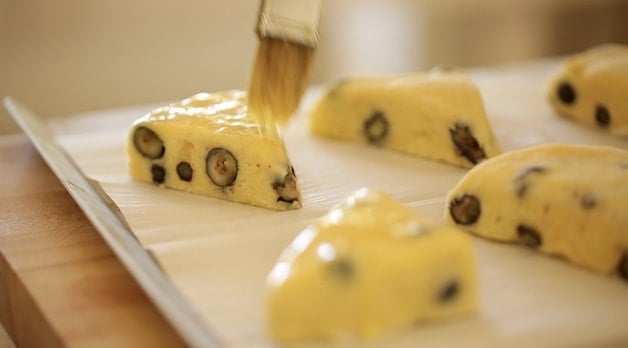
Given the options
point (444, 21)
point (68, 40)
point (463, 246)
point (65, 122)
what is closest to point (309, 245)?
point (463, 246)

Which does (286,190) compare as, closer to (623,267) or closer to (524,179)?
(524,179)

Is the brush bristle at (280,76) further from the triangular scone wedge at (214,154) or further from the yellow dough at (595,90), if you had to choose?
the yellow dough at (595,90)

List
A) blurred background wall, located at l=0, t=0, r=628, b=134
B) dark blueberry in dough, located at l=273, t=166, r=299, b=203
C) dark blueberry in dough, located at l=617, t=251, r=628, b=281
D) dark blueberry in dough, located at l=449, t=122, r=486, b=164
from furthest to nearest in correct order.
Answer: blurred background wall, located at l=0, t=0, r=628, b=134, dark blueberry in dough, located at l=449, t=122, r=486, b=164, dark blueberry in dough, located at l=273, t=166, r=299, b=203, dark blueberry in dough, located at l=617, t=251, r=628, b=281

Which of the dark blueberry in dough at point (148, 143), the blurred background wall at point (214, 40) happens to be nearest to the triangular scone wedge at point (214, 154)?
the dark blueberry in dough at point (148, 143)

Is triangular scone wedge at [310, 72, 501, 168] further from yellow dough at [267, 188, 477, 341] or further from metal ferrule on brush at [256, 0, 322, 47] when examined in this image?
yellow dough at [267, 188, 477, 341]

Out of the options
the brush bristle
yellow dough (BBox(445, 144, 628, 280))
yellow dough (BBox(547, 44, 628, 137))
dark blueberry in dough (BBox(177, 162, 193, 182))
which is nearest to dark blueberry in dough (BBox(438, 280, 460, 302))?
yellow dough (BBox(445, 144, 628, 280))

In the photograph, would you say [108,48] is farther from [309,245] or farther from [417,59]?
[309,245]

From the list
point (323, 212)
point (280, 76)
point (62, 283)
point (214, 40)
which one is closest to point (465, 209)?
point (323, 212)
